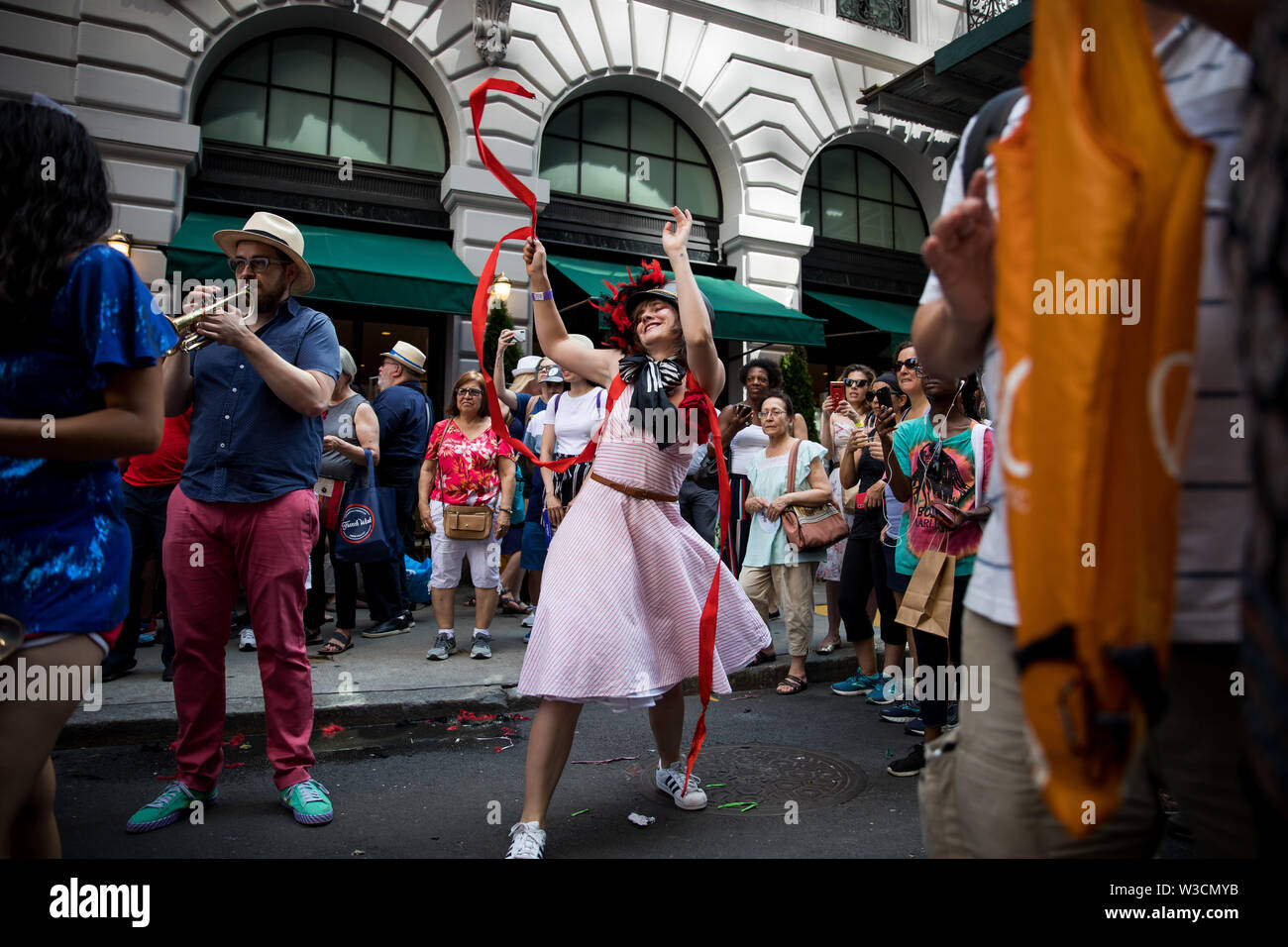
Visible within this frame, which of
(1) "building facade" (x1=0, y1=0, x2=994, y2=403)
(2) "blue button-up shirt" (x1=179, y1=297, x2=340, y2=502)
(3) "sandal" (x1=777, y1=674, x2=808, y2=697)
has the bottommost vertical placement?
(3) "sandal" (x1=777, y1=674, x2=808, y2=697)

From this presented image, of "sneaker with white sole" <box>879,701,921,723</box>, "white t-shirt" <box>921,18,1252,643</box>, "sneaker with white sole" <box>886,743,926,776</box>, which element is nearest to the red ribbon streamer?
"sneaker with white sole" <box>886,743,926,776</box>

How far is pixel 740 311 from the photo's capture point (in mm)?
10930

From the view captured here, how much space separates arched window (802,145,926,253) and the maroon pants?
1194cm

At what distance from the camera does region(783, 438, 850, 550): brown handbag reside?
228 inches

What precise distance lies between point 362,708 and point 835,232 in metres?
11.8

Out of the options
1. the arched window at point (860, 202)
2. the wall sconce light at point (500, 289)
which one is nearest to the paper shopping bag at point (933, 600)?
the wall sconce light at point (500, 289)

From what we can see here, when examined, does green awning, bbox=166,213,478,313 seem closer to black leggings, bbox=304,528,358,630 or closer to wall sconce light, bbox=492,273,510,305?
wall sconce light, bbox=492,273,510,305

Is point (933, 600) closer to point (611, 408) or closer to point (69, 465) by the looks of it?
point (611, 408)

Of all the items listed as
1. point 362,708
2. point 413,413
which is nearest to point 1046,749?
point 362,708

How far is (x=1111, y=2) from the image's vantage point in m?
1.03

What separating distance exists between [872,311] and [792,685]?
362 inches

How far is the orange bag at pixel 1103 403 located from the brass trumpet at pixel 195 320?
2965 millimetres

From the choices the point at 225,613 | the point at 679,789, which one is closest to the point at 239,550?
the point at 225,613
